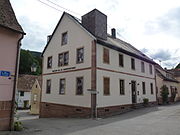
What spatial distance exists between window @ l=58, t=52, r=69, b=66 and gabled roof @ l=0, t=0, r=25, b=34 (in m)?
8.21

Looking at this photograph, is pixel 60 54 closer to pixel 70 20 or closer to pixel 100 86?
pixel 70 20

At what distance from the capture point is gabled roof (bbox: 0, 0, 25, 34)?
8.23m

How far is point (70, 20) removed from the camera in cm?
1738

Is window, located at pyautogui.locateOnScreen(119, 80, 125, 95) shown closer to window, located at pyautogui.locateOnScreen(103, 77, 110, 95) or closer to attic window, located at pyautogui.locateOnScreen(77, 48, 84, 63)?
window, located at pyautogui.locateOnScreen(103, 77, 110, 95)

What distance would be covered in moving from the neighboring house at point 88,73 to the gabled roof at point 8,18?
22.7ft

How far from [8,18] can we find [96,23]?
923 cm

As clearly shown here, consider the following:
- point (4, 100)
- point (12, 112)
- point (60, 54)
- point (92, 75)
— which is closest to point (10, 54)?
point (4, 100)

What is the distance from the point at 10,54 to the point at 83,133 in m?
5.73

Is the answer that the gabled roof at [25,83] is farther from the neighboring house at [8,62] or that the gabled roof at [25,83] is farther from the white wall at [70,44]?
the neighboring house at [8,62]

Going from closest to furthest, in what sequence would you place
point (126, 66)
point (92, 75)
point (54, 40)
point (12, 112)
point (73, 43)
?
1. point (12, 112)
2. point (92, 75)
3. point (73, 43)
4. point (126, 66)
5. point (54, 40)

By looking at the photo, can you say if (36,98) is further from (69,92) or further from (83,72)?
(83,72)

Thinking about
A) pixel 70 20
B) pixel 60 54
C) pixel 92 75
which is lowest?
pixel 92 75

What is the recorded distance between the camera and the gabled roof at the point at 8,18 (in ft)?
27.0

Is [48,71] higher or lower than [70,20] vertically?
lower
